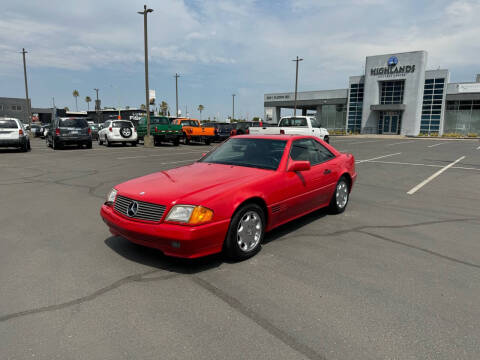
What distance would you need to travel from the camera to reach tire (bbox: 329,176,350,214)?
563cm

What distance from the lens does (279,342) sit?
2426mm


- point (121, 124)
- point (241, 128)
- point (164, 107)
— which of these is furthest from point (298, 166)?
point (164, 107)

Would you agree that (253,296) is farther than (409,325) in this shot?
Yes

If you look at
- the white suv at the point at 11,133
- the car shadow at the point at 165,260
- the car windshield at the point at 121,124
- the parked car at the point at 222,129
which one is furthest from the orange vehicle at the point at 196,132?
the car shadow at the point at 165,260

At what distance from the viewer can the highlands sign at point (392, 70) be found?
46031mm

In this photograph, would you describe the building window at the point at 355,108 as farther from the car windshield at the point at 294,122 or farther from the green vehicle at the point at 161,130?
the green vehicle at the point at 161,130

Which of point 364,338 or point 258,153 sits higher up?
point 258,153

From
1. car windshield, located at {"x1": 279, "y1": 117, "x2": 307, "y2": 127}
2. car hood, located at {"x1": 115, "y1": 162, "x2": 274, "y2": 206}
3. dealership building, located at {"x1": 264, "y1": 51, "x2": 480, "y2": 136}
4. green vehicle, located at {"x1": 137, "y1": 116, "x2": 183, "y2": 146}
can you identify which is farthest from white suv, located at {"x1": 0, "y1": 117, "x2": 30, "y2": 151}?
dealership building, located at {"x1": 264, "y1": 51, "x2": 480, "y2": 136}

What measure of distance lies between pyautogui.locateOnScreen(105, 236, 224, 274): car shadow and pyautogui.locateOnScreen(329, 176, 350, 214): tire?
98.1 inches

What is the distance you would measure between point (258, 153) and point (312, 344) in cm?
290

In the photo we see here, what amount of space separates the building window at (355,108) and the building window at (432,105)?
8444 mm

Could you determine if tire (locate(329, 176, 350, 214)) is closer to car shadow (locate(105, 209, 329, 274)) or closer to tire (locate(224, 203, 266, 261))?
car shadow (locate(105, 209, 329, 274))

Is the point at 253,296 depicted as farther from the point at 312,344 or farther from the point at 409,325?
the point at 409,325

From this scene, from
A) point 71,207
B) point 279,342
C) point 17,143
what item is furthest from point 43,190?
point 17,143
